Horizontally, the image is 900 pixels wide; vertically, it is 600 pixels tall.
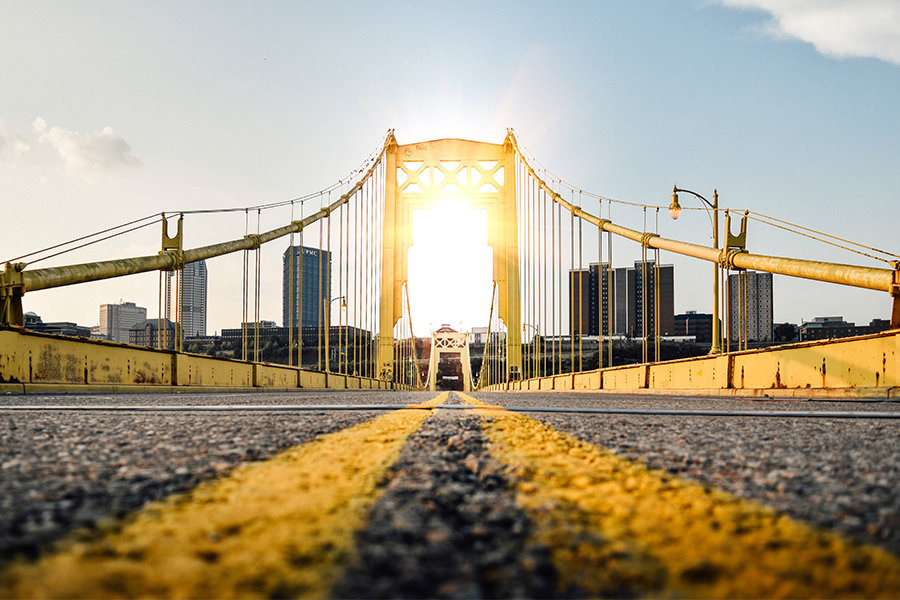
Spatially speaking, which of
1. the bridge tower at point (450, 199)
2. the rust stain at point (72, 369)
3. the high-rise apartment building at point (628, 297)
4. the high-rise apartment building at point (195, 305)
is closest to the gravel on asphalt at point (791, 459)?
the rust stain at point (72, 369)

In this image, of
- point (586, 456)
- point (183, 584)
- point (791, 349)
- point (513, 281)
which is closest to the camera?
point (183, 584)

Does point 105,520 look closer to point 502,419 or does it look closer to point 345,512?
point 345,512

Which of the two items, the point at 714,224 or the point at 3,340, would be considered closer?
the point at 3,340

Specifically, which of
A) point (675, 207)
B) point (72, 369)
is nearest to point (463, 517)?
point (72, 369)

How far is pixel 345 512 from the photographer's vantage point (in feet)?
2.84

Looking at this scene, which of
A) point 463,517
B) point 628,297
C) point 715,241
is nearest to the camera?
point 463,517

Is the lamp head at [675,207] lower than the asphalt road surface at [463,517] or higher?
higher

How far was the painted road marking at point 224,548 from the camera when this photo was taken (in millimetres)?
604

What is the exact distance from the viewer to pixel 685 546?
2.45 feet

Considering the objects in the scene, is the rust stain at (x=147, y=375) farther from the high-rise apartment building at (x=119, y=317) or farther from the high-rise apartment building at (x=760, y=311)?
the high-rise apartment building at (x=119, y=317)

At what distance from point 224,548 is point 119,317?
160m

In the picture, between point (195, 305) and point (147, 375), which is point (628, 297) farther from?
point (195, 305)

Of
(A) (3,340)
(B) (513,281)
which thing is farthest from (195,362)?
(B) (513,281)

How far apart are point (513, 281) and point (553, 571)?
31.6 metres
